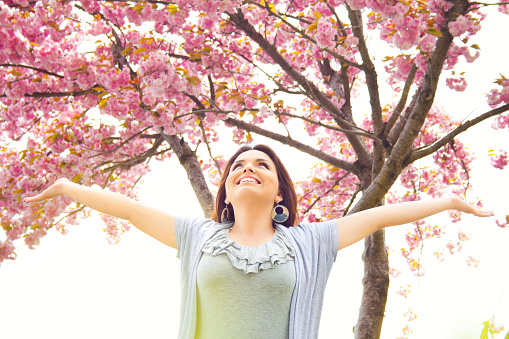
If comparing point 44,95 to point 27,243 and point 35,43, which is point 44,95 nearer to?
point 35,43

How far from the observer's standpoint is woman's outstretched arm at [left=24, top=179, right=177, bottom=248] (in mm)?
2018

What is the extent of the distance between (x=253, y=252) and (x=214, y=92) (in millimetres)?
2471

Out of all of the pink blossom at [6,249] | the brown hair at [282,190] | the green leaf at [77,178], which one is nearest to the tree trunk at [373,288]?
the brown hair at [282,190]

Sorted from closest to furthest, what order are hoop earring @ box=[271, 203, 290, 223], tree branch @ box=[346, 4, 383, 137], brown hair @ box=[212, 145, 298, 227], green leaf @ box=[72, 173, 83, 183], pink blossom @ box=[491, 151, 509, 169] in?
hoop earring @ box=[271, 203, 290, 223]
brown hair @ box=[212, 145, 298, 227]
tree branch @ box=[346, 4, 383, 137]
green leaf @ box=[72, 173, 83, 183]
pink blossom @ box=[491, 151, 509, 169]

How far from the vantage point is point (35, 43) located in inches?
153

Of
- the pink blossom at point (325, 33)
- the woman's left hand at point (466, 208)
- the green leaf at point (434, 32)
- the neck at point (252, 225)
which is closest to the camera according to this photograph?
the woman's left hand at point (466, 208)

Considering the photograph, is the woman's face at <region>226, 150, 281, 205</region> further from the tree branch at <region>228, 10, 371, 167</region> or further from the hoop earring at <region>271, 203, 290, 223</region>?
the tree branch at <region>228, 10, 371, 167</region>

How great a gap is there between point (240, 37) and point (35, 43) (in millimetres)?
1785

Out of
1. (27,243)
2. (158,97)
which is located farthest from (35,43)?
(27,243)

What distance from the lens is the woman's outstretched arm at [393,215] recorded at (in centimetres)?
196

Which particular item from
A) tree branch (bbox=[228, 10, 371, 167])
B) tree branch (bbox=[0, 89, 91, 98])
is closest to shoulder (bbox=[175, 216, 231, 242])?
A: tree branch (bbox=[228, 10, 371, 167])

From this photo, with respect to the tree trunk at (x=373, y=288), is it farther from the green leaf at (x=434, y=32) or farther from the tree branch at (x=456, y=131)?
the green leaf at (x=434, y=32)

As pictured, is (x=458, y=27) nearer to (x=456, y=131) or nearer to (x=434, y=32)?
(x=434, y=32)

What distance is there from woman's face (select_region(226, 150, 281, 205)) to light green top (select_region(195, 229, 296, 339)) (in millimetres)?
244
